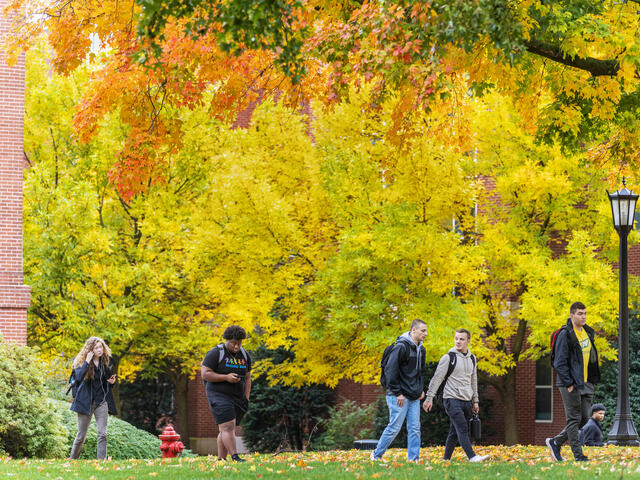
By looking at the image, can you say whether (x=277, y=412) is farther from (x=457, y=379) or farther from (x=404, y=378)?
(x=404, y=378)

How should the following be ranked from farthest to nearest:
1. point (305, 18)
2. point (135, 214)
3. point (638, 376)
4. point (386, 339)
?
point (135, 214) < point (638, 376) < point (386, 339) < point (305, 18)

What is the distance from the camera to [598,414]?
1694cm

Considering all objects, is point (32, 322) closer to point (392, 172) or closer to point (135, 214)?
point (135, 214)

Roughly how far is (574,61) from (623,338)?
18.6 feet

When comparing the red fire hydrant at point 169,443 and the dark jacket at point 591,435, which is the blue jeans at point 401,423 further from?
the red fire hydrant at point 169,443

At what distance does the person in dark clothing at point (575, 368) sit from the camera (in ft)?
34.8

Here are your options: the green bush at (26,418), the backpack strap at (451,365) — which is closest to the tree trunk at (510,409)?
the green bush at (26,418)

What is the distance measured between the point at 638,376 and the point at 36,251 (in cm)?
1445

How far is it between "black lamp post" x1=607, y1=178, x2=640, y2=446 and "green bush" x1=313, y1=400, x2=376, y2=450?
1155 cm

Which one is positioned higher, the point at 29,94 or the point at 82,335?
the point at 29,94

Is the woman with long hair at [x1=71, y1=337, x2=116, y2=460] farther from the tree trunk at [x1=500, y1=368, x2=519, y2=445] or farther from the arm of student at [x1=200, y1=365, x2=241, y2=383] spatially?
the tree trunk at [x1=500, y1=368, x2=519, y2=445]

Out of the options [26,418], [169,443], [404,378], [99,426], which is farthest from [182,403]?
[404,378]

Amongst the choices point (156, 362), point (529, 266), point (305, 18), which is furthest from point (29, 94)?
point (305, 18)

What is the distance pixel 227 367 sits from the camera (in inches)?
439
